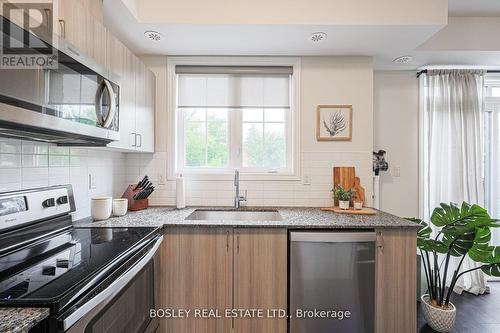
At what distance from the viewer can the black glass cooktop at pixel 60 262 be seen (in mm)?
783

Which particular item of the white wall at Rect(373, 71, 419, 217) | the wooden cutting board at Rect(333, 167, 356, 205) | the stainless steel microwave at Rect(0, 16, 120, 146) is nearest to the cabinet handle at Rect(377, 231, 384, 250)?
the wooden cutting board at Rect(333, 167, 356, 205)

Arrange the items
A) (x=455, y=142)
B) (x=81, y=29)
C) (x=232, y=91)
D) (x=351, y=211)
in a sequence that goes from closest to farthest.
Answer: (x=81, y=29) → (x=351, y=211) → (x=232, y=91) → (x=455, y=142)

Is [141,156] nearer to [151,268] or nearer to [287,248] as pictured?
[151,268]

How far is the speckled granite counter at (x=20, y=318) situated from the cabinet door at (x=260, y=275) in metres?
1.15

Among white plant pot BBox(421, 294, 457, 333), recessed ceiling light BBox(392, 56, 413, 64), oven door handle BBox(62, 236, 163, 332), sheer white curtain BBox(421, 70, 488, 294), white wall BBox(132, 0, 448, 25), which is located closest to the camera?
oven door handle BBox(62, 236, 163, 332)

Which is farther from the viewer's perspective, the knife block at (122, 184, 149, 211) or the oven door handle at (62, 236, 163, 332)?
the knife block at (122, 184, 149, 211)

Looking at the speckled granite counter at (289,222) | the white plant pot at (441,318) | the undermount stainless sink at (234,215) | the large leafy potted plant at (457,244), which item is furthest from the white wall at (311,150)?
the white plant pot at (441,318)

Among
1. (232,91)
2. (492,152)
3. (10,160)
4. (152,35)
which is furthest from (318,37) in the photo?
(492,152)

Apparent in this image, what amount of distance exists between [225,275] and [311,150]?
1.37 metres

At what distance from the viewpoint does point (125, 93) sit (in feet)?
5.82

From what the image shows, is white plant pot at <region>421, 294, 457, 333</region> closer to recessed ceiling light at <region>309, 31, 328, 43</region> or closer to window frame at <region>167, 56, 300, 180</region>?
window frame at <region>167, 56, 300, 180</region>

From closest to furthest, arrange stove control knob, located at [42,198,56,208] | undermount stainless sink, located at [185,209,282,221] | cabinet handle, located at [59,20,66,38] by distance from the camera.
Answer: cabinet handle, located at [59,20,66,38] < stove control knob, located at [42,198,56,208] < undermount stainless sink, located at [185,209,282,221]

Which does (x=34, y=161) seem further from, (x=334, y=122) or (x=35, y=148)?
(x=334, y=122)

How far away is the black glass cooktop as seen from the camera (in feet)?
2.57
